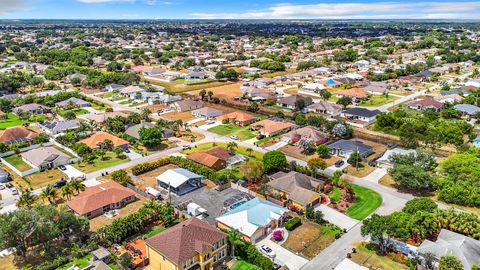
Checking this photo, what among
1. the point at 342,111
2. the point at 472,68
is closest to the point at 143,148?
the point at 342,111

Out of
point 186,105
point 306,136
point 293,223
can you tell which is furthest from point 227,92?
point 293,223

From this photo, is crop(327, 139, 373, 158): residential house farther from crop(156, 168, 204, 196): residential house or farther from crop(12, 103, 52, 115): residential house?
crop(12, 103, 52, 115): residential house

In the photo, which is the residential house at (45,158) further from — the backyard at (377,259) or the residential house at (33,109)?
the backyard at (377,259)

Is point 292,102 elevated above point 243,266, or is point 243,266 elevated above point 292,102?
point 292,102

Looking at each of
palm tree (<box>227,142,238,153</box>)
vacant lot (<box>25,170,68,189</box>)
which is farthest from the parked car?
palm tree (<box>227,142,238,153</box>)

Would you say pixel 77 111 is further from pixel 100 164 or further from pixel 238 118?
pixel 238 118

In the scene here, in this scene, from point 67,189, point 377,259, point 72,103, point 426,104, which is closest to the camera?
point 377,259
